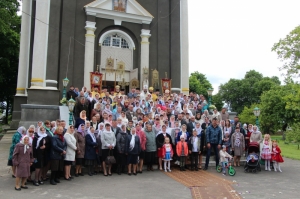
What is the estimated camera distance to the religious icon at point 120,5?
22.0 meters

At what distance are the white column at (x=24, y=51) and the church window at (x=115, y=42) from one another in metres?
6.29

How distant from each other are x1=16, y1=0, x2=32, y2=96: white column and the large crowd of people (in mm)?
11029

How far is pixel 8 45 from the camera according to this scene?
2939 centimetres

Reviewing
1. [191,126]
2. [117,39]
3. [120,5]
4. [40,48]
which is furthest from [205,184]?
[120,5]

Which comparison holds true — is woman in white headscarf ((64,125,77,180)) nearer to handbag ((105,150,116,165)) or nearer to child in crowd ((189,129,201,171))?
handbag ((105,150,116,165))

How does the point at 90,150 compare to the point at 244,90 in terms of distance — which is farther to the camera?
the point at 244,90

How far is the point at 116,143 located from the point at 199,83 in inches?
1992

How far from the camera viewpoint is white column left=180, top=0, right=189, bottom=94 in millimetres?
23406

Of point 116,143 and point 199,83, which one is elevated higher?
point 199,83

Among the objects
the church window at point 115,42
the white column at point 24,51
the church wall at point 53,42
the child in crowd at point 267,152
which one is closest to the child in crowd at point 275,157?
the child in crowd at point 267,152

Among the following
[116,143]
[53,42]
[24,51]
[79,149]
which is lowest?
[79,149]

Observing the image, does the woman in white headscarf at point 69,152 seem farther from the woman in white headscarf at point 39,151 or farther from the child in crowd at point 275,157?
the child in crowd at point 275,157

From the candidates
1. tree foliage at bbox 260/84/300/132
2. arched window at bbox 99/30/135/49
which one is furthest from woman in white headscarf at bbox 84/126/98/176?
tree foliage at bbox 260/84/300/132

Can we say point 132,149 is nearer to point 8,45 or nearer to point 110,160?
point 110,160
